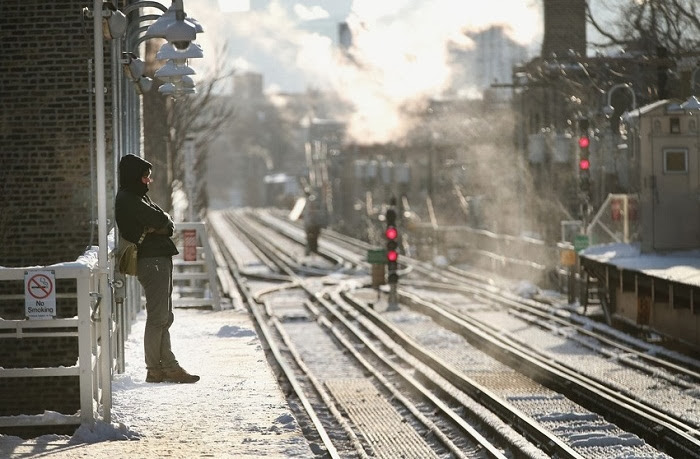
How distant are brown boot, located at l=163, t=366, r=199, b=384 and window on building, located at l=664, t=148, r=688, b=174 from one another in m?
13.2

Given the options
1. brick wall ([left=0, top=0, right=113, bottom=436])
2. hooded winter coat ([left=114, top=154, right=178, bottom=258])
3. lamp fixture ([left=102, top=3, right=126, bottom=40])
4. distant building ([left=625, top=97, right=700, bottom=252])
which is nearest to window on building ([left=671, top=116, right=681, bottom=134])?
distant building ([left=625, top=97, right=700, bottom=252])

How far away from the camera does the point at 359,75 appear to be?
5681 centimetres

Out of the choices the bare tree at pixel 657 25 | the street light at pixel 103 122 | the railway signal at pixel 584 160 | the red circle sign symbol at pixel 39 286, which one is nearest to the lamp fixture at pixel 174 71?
the street light at pixel 103 122

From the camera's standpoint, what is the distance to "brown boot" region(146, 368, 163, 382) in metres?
12.8

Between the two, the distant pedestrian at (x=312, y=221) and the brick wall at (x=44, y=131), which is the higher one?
the brick wall at (x=44, y=131)

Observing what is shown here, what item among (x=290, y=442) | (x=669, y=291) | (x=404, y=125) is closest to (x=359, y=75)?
(x=404, y=125)

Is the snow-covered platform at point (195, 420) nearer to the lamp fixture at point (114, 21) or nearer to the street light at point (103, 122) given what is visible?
the street light at point (103, 122)

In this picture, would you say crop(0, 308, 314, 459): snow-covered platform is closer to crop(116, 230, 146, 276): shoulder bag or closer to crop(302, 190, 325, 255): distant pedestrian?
crop(116, 230, 146, 276): shoulder bag

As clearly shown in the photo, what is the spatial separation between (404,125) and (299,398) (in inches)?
1808

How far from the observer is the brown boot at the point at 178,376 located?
42.1ft

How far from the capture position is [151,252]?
12.1 meters

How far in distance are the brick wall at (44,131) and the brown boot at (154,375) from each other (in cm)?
274

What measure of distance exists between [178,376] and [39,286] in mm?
2839

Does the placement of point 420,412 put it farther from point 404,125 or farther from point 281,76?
point 281,76
